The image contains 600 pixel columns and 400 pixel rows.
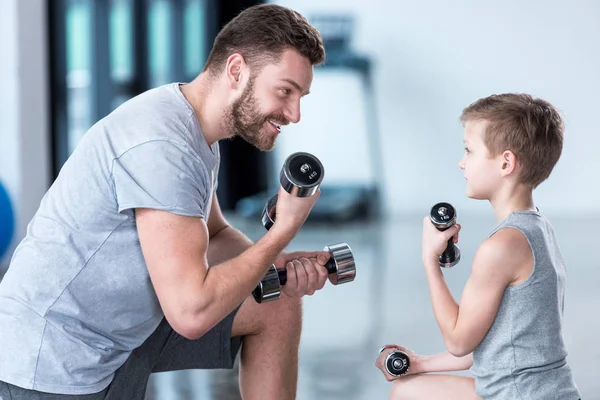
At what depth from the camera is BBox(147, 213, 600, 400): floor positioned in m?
2.32

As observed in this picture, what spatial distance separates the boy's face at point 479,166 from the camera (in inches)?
55.6

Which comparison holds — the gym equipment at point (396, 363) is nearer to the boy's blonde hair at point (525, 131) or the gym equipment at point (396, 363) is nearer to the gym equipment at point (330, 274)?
the gym equipment at point (330, 274)

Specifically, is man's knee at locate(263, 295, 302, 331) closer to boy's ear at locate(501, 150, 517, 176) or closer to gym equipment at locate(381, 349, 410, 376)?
gym equipment at locate(381, 349, 410, 376)

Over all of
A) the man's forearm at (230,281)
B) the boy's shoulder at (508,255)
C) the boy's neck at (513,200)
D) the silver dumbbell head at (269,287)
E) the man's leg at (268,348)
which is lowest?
the man's leg at (268,348)

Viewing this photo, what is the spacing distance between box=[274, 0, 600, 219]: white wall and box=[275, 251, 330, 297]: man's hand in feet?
13.9

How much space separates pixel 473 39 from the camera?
582 cm

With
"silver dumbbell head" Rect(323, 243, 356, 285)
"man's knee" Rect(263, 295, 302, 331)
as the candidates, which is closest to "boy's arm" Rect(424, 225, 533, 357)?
"silver dumbbell head" Rect(323, 243, 356, 285)

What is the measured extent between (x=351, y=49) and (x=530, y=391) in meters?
4.90

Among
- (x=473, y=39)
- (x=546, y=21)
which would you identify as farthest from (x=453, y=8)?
(x=546, y=21)

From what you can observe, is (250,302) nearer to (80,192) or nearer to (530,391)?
(80,192)

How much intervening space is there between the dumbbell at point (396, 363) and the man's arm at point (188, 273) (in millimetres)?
344

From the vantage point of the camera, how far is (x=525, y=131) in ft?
4.58

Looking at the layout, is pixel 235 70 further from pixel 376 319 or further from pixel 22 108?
pixel 22 108

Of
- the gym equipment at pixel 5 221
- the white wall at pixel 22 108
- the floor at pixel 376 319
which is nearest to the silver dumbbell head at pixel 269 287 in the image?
the floor at pixel 376 319
